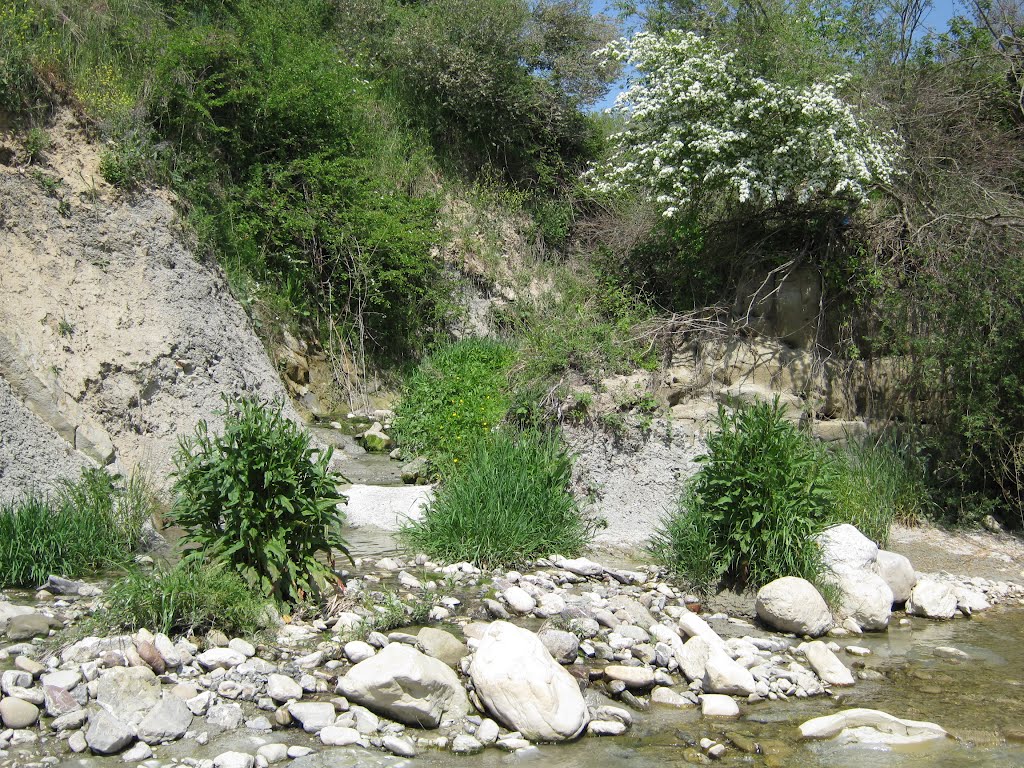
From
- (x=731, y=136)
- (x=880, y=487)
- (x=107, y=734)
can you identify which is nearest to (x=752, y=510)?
(x=880, y=487)

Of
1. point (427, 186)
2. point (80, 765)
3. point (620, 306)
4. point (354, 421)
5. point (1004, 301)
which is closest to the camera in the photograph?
point (80, 765)

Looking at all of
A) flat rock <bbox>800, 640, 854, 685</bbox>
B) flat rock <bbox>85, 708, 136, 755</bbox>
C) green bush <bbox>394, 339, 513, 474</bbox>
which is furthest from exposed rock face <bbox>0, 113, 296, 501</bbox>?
flat rock <bbox>800, 640, 854, 685</bbox>

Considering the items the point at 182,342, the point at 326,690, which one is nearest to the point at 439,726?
the point at 326,690

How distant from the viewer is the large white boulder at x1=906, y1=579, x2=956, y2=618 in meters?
7.04

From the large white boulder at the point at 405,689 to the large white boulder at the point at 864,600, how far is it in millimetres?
3326

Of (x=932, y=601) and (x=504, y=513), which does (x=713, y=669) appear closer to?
(x=504, y=513)

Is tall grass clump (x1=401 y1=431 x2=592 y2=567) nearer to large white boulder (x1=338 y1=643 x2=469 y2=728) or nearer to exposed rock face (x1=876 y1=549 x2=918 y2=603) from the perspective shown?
large white boulder (x1=338 y1=643 x2=469 y2=728)

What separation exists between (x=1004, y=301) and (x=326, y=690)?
23.3 ft

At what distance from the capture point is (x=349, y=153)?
13.4m

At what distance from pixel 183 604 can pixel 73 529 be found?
1.68 metres

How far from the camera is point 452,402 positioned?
10750mm

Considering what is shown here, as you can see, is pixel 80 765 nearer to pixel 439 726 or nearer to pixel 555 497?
pixel 439 726

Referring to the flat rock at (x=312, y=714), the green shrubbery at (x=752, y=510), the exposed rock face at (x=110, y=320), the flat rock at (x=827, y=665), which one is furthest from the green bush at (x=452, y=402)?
the flat rock at (x=312, y=714)

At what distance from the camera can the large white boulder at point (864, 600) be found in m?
6.68
